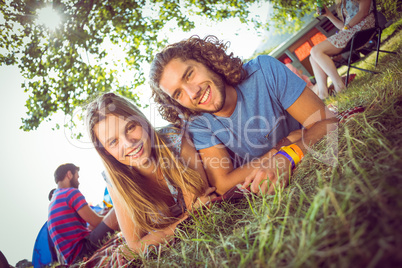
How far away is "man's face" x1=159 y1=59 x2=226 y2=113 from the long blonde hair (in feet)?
1.94

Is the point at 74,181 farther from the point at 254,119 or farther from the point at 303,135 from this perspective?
the point at 303,135

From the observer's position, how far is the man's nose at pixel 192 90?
233cm

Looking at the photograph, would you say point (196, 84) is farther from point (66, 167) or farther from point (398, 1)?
point (398, 1)

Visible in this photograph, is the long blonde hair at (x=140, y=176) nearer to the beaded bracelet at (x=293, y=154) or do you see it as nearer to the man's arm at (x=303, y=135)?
the man's arm at (x=303, y=135)

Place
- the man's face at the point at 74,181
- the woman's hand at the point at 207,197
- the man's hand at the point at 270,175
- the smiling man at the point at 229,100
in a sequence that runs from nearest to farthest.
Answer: the man's hand at the point at 270,175, the woman's hand at the point at 207,197, the smiling man at the point at 229,100, the man's face at the point at 74,181

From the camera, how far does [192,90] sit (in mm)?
2338

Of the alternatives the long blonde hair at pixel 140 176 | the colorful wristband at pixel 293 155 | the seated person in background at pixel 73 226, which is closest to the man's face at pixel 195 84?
the long blonde hair at pixel 140 176

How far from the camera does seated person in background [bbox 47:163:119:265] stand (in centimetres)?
334

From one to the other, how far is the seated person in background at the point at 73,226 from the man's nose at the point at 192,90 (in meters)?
2.66

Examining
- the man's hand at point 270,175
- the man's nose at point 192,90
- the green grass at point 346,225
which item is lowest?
the man's hand at point 270,175

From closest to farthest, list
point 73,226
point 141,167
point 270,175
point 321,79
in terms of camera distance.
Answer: point 270,175
point 141,167
point 73,226
point 321,79

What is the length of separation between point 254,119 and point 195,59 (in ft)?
3.25

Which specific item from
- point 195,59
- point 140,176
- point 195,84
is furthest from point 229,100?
point 140,176

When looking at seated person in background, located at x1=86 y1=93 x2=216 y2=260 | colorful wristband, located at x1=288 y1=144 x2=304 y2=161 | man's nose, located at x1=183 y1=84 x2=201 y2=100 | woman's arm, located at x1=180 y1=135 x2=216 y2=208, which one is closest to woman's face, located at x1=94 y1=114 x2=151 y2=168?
seated person in background, located at x1=86 y1=93 x2=216 y2=260
